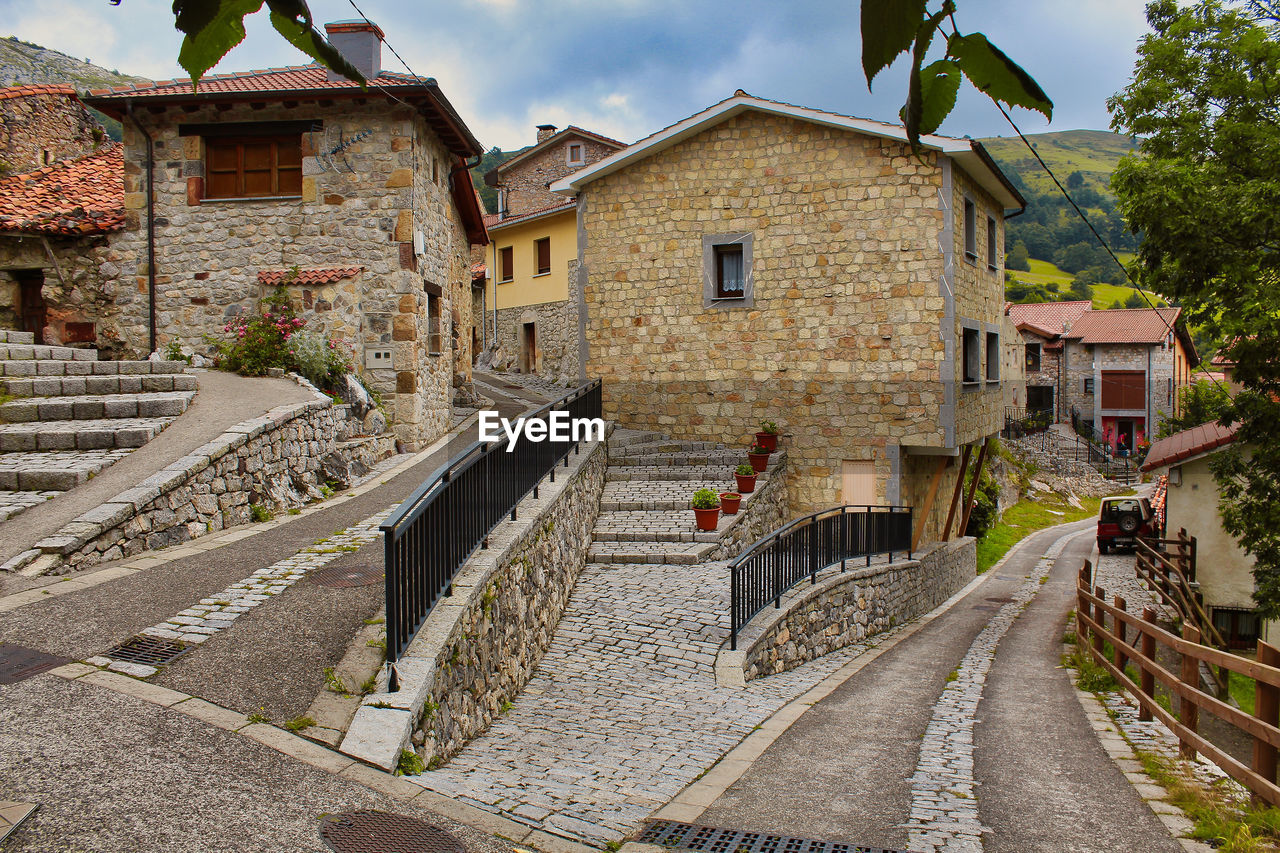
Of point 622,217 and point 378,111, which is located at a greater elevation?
point 378,111

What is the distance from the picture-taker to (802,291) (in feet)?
43.8

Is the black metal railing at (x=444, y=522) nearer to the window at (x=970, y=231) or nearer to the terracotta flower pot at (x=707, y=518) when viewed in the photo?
the terracotta flower pot at (x=707, y=518)

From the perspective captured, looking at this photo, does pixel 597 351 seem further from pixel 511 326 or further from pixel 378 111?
pixel 511 326

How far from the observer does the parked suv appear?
21.6 meters

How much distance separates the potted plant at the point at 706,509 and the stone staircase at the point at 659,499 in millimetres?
139

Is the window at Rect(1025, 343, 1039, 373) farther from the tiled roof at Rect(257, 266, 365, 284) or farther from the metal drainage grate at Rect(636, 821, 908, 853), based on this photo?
the metal drainage grate at Rect(636, 821, 908, 853)

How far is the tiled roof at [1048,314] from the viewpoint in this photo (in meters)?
43.6

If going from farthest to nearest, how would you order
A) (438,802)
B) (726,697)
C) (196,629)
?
(726,697), (196,629), (438,802)

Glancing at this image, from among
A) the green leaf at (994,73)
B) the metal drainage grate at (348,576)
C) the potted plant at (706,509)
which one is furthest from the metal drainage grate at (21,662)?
the potted plant at (706,509)

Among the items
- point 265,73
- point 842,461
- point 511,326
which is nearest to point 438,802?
point 842,461

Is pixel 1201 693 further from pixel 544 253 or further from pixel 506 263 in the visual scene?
pixel 506 263

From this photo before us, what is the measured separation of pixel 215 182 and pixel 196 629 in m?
10.3

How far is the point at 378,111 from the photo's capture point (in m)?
12.4

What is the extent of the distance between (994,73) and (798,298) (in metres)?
12.3
